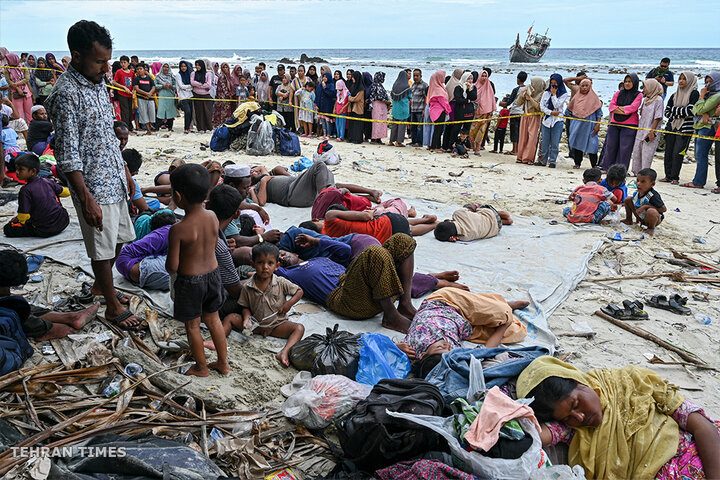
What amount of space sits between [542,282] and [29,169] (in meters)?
5.20

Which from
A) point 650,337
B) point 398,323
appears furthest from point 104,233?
point 650,337

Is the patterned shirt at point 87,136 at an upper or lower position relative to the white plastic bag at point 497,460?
upper

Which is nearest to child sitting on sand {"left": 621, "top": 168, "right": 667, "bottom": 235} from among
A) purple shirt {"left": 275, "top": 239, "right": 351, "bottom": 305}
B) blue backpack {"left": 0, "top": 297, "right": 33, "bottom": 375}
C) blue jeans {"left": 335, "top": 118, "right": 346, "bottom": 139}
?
purple shirt {"left": 275, "top": 239, "right": 351, "bottom": 305}

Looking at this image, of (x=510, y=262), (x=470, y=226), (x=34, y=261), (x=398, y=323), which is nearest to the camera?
(x=398, y=323)

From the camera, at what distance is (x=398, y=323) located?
3.76 m

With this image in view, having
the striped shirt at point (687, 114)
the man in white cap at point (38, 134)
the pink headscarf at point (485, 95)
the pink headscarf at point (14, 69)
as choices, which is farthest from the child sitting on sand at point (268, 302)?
the pink headscarf at point (14, 69)

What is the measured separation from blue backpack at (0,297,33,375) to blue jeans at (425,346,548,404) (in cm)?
233

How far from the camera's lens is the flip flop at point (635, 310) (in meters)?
4.01

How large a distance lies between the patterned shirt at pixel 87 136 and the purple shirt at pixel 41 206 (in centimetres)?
232

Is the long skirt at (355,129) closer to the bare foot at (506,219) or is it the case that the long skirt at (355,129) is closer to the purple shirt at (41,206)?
the bare foot at (506,219)

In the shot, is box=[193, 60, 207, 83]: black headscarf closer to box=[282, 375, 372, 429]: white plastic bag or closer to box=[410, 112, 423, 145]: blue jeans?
box=[410, 112, 423, 145]: blue jeans

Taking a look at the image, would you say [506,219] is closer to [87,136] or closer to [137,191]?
[137,191]

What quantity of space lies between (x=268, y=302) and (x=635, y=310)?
2.99 metres

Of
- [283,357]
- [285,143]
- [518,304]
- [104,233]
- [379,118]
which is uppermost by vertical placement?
[379,118]
